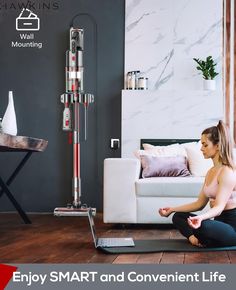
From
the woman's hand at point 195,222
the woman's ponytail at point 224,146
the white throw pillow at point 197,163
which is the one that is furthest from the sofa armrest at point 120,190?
the woman's hand at point 195,222

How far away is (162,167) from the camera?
5.98 metres

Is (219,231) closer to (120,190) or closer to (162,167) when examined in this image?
(120,190)

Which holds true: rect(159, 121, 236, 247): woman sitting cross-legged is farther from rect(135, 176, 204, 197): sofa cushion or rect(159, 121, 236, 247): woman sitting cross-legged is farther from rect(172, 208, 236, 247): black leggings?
rect(135, 176, 204, 197): sofa cushion

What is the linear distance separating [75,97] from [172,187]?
190cm

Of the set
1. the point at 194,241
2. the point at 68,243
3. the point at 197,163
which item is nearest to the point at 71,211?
the point at 197,163

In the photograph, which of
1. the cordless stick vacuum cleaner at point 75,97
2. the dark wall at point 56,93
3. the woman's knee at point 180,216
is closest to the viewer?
the woman's knee at point 180,216

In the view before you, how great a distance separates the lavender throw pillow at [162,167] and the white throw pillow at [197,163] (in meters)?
0.09

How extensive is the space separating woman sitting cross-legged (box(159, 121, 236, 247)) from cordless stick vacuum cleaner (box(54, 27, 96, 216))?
9.56ft

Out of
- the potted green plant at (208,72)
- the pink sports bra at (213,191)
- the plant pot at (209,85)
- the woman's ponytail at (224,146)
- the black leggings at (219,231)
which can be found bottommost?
the black leggings at (219,231)

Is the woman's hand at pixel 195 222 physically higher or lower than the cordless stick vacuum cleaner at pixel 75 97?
lower

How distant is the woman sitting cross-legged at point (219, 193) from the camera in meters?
4.02

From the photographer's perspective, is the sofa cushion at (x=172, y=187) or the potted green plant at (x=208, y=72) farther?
the potted green plant at (x=208, y=72)

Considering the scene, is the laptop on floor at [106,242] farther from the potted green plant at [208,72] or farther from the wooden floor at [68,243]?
the potted green plant at [208,72]

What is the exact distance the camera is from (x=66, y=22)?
24.5 feet
